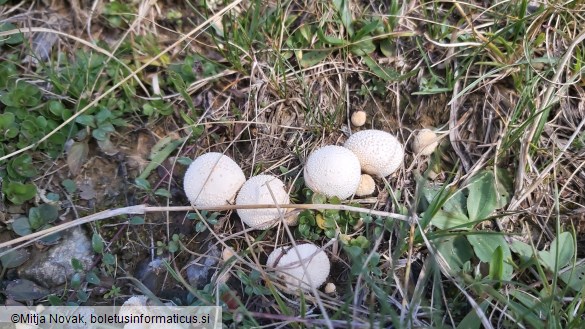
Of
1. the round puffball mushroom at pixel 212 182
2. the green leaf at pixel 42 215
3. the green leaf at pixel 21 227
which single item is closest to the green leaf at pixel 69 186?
the green leaf at pixel 42 215

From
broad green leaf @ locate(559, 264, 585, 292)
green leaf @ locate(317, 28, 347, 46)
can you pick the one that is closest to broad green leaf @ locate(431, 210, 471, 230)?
broad green leaf @ locate(559, 264, 585, 292)

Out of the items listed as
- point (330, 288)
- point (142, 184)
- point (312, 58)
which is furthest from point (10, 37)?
point (330, 288)

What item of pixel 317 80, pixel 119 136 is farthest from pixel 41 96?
pixel 317 80

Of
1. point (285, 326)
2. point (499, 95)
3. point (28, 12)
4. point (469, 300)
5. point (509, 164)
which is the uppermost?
point (28, 12)

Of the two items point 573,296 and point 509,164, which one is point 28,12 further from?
point 573,296

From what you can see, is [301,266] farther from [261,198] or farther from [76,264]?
[76,264]
